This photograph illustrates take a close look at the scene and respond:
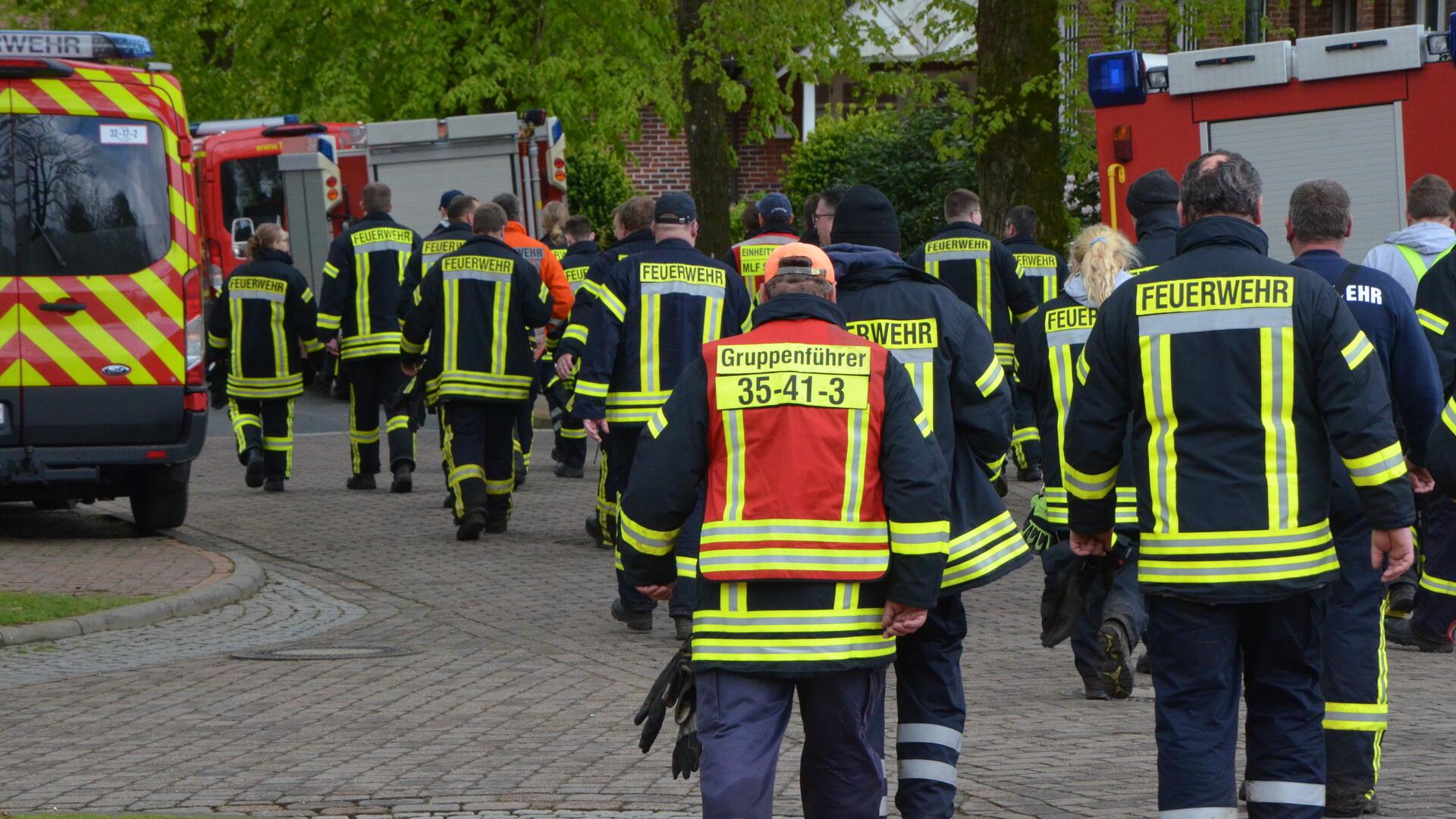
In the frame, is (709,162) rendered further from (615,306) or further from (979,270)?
(615,306)

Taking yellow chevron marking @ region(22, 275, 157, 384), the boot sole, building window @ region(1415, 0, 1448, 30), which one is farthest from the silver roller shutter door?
building window @ region(1415, 0, 1448, 30)

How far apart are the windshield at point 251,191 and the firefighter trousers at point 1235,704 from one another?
2187cm

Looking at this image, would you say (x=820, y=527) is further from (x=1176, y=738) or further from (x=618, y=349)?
(x=618, y=349)

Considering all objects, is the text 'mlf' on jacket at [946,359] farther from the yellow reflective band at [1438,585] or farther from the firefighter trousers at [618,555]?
the yellow reflective band at [1438,585]

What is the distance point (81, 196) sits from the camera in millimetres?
11938

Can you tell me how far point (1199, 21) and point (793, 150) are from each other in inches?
530

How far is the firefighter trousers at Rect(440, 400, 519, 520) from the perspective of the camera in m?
12.3

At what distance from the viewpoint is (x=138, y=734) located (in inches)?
293

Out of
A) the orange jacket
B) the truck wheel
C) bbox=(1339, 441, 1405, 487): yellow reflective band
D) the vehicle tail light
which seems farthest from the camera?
the orange jacket

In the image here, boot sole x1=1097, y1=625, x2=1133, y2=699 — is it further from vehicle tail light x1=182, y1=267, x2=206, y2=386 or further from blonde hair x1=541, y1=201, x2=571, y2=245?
blonde hair x1=541, y1=201, x2=571, y2=245

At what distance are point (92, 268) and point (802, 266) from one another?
7821 mm

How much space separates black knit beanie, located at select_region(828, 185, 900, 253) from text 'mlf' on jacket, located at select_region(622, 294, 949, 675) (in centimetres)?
158

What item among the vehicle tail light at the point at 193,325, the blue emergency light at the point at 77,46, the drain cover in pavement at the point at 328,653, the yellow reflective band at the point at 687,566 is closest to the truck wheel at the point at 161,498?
the vehicle tail light at the point at 193,325

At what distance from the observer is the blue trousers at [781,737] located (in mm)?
4754
